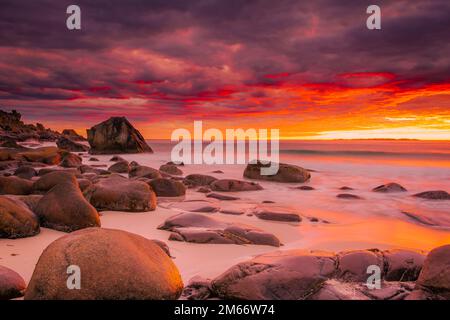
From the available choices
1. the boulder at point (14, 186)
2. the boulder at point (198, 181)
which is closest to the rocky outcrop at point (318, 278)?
the boulder at point (14, 186)

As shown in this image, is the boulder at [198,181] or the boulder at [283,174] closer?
the boulder at [198,181]

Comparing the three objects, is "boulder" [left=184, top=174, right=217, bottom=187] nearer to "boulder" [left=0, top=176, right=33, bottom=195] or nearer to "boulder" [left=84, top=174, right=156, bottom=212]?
"boulder" [left=84, top=174, right=156, bottom=212]

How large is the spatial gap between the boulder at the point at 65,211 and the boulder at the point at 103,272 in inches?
91.7

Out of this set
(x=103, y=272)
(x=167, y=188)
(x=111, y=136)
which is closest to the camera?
(x=103, y=272)

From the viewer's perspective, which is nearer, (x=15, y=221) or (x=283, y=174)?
(x=15, y=221)

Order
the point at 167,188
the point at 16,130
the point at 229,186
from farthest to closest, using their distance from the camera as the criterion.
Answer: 1. the point at 16,130
2. the point at 229,186
3. the point at 167,188

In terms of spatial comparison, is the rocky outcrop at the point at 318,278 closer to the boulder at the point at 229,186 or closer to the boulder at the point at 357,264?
the boulder at the point at 357,264

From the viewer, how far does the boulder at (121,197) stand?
745 cm

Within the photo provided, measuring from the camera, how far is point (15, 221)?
513cm

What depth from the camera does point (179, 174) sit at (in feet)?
50.5

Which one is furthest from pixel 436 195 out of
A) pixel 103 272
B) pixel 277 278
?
pixel 103 272

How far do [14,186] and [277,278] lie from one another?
725 centimetres

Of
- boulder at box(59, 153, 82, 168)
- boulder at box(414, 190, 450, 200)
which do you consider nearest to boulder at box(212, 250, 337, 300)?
boulder at box(414, 190, 450, 200)

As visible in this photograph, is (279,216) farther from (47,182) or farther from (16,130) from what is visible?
(16,130)
